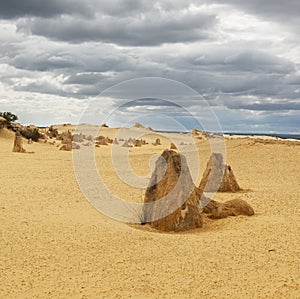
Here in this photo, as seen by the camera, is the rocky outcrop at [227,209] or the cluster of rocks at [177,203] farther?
the rocky outcrop at [227,209]

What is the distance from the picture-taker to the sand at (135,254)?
5902mm

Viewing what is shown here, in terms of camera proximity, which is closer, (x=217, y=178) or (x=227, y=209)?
(x=227, y=209)

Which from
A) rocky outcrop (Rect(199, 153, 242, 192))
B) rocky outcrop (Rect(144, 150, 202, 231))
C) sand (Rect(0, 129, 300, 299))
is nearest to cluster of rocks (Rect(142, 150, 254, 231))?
rocky outcrop (Rect(144, 150, 202, 231))

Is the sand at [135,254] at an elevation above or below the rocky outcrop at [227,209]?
below

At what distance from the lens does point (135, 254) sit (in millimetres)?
7266

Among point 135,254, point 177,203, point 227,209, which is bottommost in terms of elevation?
point 135,254

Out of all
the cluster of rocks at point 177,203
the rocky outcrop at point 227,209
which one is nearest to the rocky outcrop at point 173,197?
the cluster of rocks at point 177,203

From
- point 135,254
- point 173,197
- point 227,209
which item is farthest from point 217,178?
point 135,254

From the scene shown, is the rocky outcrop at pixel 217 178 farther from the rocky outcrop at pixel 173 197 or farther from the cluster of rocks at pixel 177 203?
the rocky outcrop at pixel 173 197

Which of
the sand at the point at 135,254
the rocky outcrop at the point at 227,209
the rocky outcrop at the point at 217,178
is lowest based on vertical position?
the sand at the point at 135,254

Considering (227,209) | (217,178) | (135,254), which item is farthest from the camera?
(217,178)

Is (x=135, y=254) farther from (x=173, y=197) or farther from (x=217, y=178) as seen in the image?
(x=217, y=178)

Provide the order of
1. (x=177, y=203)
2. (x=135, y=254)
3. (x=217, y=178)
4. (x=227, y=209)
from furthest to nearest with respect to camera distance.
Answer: (x=217, y=178), (x=227, y=209), (x=177, y=203), (x=135, y=254)

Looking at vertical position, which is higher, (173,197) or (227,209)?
(173,197)
